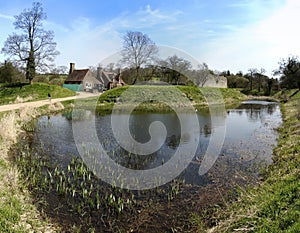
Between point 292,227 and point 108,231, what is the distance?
406 centimetres

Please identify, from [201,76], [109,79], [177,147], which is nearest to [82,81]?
[109,79]

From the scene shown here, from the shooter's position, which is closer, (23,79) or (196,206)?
(196,206)

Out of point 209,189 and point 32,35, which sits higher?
point 32,35

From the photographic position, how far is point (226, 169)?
33.3 ft

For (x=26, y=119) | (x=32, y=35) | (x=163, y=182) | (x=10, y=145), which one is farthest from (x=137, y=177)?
(x=32, y=35)

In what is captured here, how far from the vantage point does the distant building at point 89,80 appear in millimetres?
53666

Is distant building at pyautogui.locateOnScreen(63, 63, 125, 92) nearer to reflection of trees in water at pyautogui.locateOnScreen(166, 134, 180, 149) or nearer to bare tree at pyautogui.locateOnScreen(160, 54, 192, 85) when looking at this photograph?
bare tree at pyautogui.locateOnScreen(160, 54, 192, 85)

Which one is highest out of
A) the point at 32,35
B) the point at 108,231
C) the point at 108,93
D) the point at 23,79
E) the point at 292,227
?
the point at 32,35

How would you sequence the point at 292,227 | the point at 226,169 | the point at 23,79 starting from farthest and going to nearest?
the point at 23,79, the point at 226,169, the point at 292,227

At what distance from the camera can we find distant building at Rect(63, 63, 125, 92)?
176 ft

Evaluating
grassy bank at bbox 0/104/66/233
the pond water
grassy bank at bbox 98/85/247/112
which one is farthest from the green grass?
grassy bank at bbox 0/104/66/233

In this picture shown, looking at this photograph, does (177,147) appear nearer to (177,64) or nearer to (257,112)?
(257,112)

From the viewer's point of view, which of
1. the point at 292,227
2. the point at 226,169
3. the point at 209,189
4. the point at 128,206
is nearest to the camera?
the point at 292,227

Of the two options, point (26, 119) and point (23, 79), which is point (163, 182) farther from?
point (23, 79)
